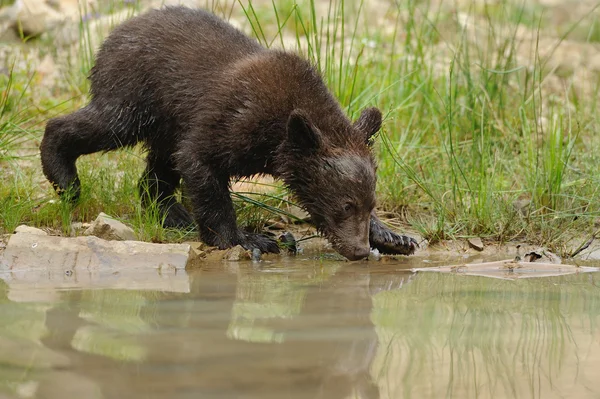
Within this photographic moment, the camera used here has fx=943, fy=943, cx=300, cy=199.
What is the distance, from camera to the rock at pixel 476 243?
20.2ft

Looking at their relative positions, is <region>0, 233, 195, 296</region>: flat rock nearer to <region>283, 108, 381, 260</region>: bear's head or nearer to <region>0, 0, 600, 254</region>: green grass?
<region>0, 0, 600, 254</region>: green grass

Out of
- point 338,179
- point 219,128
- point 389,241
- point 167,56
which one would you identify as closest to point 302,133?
point 338,179

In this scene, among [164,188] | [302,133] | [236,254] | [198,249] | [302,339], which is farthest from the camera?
[164,188]

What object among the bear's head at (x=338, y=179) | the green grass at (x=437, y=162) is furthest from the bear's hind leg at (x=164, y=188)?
the bear's head at (x=338, y=179)

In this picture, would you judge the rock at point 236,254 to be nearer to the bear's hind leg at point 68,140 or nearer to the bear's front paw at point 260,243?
the bear's front paw at point 260,243

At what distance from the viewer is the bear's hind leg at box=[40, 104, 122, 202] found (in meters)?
6.39

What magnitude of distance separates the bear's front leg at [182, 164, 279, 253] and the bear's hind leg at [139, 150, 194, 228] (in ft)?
1.74

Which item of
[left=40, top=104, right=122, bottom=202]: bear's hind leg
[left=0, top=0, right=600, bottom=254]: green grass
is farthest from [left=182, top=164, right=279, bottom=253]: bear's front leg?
[left=40, top=104, right=122, bottom=202]: bear's hind leg

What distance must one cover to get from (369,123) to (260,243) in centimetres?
103

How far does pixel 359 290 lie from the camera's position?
459 cm

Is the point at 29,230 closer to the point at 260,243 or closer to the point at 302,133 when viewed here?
the point at 260,243

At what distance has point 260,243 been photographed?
6.05 m

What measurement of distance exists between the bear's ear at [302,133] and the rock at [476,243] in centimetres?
130

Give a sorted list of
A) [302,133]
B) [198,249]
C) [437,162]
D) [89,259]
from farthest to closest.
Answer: [437,162]
[198,249]
[302,133]
[89,259]
